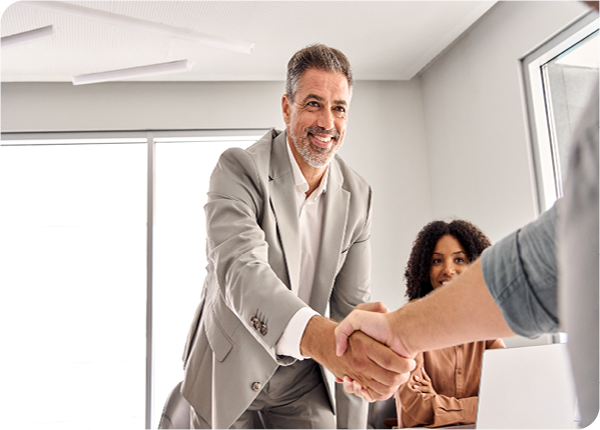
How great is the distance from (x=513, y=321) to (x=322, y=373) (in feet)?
3.15

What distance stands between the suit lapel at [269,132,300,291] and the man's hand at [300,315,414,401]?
0.94 feet

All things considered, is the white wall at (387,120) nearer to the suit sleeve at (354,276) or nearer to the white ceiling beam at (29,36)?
the white ceiling beam at (29,36)

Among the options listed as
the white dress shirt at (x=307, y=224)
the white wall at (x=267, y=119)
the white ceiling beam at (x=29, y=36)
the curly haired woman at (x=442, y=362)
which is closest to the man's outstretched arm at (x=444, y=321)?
the white dress shirt at (x=307, y=224)

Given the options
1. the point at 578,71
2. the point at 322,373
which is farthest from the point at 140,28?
the point at 578,71

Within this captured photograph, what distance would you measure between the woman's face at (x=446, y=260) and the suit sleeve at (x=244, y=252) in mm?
1368

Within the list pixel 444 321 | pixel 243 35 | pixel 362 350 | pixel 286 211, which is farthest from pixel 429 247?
pixel 243 35

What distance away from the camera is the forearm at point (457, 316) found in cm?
74

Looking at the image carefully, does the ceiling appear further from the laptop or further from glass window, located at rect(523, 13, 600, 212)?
the laptop

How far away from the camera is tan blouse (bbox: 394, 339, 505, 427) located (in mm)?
1890

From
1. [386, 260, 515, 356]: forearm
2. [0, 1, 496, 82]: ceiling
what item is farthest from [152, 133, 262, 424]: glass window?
[386, 260, 515, 356]: forearm

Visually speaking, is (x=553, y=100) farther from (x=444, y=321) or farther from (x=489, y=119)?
(x=444, y=321)

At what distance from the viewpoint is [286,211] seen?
1.49 meters

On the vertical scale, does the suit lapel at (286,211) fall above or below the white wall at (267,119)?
below

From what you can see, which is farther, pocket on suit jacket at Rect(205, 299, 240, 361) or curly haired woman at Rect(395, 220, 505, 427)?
curly haired woman at Rect(395, 220, 505, 427)
